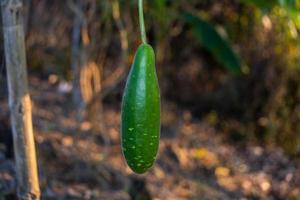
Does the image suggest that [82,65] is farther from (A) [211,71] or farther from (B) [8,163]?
(A) [211,71]

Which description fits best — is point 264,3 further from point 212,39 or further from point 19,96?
point 19,96

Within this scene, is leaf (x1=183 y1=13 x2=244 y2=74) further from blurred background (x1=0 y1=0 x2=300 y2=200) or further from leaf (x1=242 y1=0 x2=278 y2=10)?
leaf (x1=242 y1=0 x2=278 y2=10)

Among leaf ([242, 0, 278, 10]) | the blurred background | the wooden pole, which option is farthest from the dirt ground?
leaf ([242, 0, 278, 10])

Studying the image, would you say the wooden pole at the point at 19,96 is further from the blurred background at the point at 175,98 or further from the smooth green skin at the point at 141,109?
→ the blurred background at the point at 175,98

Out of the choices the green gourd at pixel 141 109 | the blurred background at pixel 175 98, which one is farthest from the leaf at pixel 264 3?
the green gourd at pixel 141 109

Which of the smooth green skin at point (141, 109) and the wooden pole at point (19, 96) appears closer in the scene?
the smooth green skin at point (141, 109)

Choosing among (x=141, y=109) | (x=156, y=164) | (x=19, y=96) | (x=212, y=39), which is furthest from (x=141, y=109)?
(x=212, y=39)

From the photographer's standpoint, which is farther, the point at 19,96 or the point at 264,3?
the point at 264,3
